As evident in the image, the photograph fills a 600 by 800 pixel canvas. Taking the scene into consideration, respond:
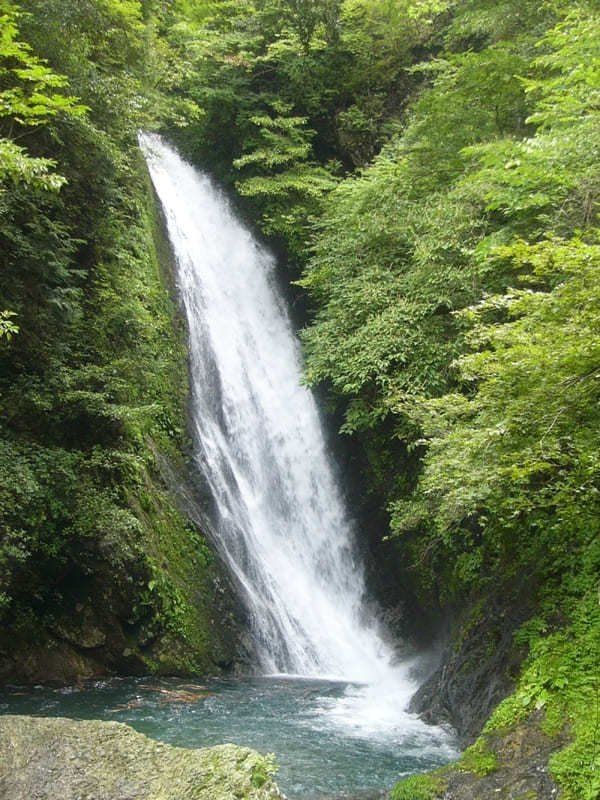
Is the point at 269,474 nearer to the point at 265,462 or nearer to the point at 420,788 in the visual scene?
the point at 265,462

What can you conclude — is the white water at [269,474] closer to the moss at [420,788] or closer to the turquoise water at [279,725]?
the turquoise water at [279,725]

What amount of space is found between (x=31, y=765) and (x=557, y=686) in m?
3.74

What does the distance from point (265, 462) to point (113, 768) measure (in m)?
8.79

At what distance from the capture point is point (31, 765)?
3.98m

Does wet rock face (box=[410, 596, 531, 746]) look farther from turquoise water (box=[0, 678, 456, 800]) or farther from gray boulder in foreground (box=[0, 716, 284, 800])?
gray boulder in foreground (box=[0, 716, 284, 800])

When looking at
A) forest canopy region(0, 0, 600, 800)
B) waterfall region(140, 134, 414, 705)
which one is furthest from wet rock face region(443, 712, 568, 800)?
waterfall region(140, 134, 414, 705)

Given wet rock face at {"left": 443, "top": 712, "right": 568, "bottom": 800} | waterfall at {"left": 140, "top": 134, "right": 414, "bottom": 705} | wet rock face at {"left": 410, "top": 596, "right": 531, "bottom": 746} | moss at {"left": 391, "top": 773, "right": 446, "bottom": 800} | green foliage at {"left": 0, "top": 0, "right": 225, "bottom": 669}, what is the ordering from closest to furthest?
wet rock face at {"left": 443, "top": 712, "right": 568, "bottom": 800}, moss at {"left": 391, "top": 773, "right": 446, "bottom": 800}, wet rock face at {"left": 410, "top": 596, "right": 531, "bottom": 746}, green foliage at {"left": 0, "top": 0, "right": 225, "bottom": 669}, waterfall at {"left": 140, "top": 134, "right": 414, "bottom": 705}

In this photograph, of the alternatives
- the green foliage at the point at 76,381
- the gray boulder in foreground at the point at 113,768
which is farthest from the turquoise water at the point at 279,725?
the gray boulder in foreground at the point at 113,768

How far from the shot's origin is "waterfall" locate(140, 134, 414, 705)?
33.9ft

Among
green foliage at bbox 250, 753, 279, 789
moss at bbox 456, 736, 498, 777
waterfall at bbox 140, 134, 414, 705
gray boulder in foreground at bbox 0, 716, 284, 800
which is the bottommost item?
moss at bbox 456, 736, 498, 777

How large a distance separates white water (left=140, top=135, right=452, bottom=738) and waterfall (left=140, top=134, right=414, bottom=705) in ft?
0.08

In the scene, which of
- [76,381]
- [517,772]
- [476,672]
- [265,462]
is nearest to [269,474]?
[265,462]

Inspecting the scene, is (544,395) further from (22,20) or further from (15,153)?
(22,20)

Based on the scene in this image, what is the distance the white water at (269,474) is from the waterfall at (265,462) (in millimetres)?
25
